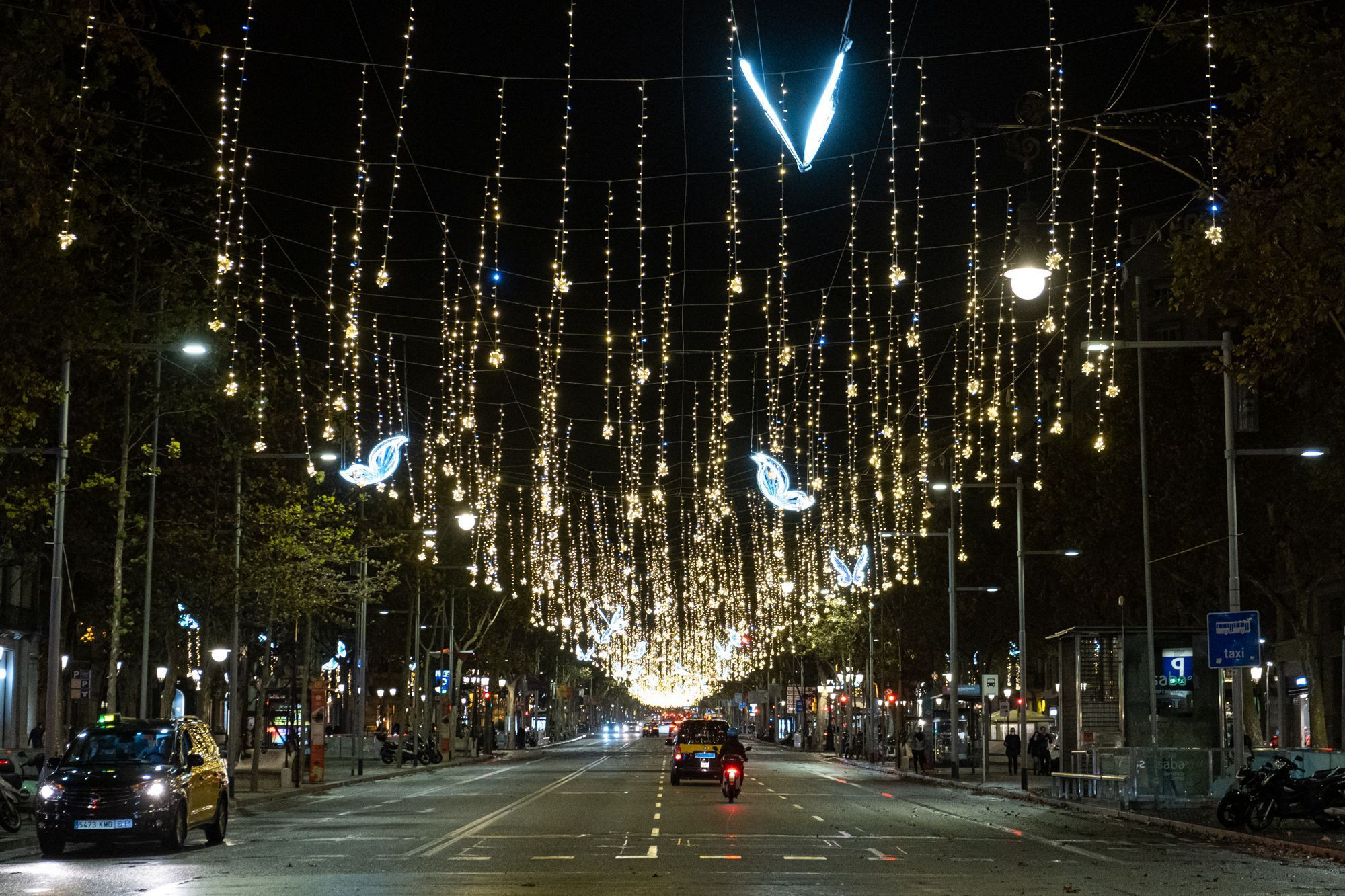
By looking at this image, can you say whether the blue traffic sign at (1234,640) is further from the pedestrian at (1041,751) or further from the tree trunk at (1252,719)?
the pedestrian at (1041,751)

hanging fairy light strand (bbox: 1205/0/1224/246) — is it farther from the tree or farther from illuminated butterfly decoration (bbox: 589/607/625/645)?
illuminated butterfly decoration (bbox: 589/607/625/645)

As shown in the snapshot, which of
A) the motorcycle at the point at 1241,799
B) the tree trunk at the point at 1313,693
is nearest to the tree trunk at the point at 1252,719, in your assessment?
the tree trunk at the point at 1313,693

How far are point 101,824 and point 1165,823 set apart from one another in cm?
1840

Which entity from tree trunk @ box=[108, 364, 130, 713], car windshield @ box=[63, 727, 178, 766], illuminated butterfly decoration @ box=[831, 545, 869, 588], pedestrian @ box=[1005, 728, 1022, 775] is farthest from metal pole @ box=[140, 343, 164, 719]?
pedestrian @ box=[1005, 728, 1022, 775]

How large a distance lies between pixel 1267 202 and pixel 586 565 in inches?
3065

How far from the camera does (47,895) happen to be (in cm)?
1683

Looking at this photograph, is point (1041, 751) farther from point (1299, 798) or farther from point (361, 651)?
point (1299, 798)

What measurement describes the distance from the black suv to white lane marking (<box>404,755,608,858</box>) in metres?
3.47

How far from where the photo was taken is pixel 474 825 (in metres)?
28.7

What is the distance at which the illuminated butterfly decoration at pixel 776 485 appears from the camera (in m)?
43.4

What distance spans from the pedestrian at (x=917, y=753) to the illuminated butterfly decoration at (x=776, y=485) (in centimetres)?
2148

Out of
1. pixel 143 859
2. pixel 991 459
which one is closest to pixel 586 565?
pixel 991 459

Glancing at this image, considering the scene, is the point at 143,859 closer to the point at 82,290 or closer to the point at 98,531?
Result: the point at 82,290

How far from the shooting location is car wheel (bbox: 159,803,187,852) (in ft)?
76.9
